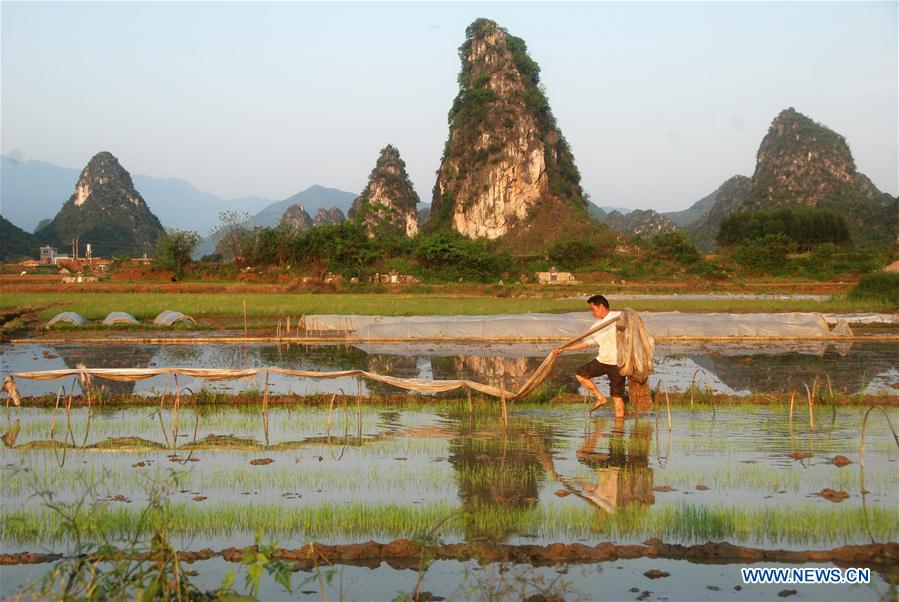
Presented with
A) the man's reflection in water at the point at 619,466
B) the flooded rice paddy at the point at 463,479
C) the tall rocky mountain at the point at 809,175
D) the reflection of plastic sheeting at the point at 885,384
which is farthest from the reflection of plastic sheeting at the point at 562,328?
the tall rocky mountain at the point at 809,175

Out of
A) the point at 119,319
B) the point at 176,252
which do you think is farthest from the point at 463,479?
the point at 176,252

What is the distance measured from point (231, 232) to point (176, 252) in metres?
10.1

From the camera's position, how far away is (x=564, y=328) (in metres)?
15.0

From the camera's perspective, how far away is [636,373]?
24.5ft

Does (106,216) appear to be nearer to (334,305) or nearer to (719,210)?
(719,210)

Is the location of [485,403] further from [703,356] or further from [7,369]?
[7,369]

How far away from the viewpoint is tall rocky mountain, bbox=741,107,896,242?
2292 inches

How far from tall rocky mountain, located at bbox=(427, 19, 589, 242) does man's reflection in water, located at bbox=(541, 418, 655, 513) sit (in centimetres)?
4334

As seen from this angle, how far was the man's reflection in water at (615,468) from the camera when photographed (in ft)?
17.0

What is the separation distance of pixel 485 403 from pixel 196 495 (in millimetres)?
3900

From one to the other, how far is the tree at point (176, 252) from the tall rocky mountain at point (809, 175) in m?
42.1

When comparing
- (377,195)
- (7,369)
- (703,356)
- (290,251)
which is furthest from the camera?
(377,195)

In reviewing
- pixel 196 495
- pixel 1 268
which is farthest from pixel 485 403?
pixel 1 268

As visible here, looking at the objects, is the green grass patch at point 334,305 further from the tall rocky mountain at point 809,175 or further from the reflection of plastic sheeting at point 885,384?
the tall rocky mountain at point 809,175
